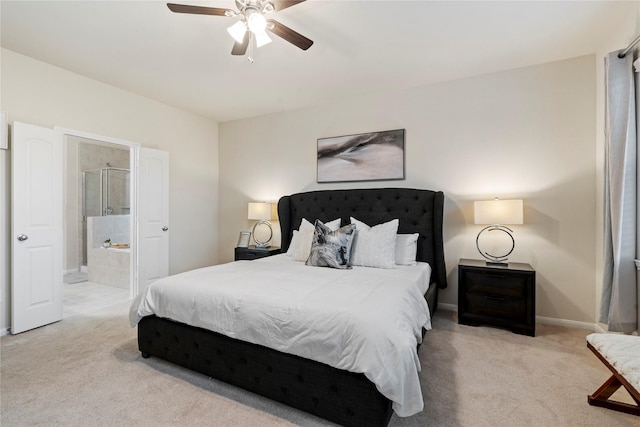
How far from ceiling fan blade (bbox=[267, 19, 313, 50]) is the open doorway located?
4.21 m

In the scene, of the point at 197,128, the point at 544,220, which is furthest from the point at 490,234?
the point at 197,128

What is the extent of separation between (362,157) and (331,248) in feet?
5.17

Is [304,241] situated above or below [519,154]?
below

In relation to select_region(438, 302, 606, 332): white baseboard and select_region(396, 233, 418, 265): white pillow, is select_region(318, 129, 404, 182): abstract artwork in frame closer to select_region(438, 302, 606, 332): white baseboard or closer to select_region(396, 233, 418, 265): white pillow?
select_region(396, 233, 418, 265): white pillow

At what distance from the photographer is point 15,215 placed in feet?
8.89

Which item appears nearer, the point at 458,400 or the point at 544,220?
the point at 458,400

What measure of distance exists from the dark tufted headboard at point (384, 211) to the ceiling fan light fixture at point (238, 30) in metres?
2.18

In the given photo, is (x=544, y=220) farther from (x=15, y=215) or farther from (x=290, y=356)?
(x=15, y=215)

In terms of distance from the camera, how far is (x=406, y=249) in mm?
3041

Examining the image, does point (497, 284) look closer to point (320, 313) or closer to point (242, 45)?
point (320, 313)

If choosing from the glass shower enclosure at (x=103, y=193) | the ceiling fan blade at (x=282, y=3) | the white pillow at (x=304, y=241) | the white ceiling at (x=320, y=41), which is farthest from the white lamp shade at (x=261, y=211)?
the glass shower enclosure at (x=103, y=193)

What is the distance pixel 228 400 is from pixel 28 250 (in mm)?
2647

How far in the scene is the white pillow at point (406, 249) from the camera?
9.85 ft

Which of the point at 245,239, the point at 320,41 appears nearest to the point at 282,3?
the point at 320,41
